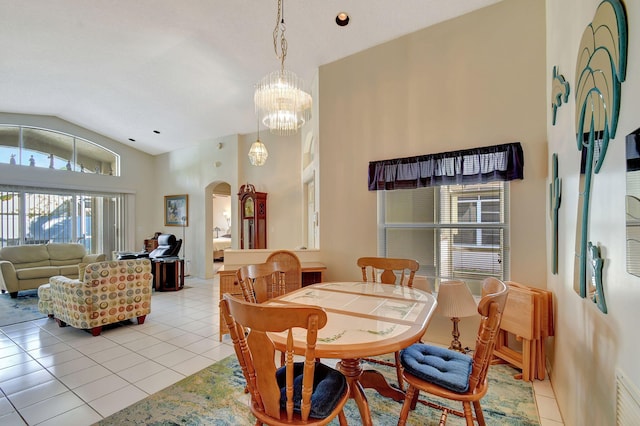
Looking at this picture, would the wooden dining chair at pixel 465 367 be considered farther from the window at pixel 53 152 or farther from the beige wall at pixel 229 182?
the window at pixel 53 152

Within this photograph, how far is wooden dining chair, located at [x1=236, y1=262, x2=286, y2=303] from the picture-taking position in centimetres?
202

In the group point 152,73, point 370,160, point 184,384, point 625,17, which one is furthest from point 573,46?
point 152,73

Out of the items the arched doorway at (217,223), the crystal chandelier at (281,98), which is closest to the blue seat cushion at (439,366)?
the crystal chandelier at (281,98)

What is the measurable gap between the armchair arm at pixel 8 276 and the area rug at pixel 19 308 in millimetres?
219

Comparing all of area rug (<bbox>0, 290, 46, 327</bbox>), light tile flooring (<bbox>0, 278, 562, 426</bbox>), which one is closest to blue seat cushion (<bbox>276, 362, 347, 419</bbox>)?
light tile flooring (<bbox>0, 278, 562, 426</bbox>)

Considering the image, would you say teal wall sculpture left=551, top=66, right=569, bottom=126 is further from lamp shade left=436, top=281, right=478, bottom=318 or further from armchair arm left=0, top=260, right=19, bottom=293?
armchair arm left=0, top=260, right=19, bottom=293

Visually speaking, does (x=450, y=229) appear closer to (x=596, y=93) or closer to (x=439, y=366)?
(x=439, y=366)

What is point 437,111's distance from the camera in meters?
3.21

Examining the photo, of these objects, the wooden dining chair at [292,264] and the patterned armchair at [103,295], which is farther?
the patterned armchair at [103,295]

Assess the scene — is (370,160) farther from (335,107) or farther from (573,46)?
(573,46)

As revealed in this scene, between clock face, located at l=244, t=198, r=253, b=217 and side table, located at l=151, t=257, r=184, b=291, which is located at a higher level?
clock face, located at l=244, t=198, r=253, b=217

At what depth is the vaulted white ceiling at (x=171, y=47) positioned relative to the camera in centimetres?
318

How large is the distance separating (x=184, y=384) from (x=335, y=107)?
140 inches

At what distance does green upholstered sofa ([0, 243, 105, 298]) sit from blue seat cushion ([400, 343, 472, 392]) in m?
6.98
